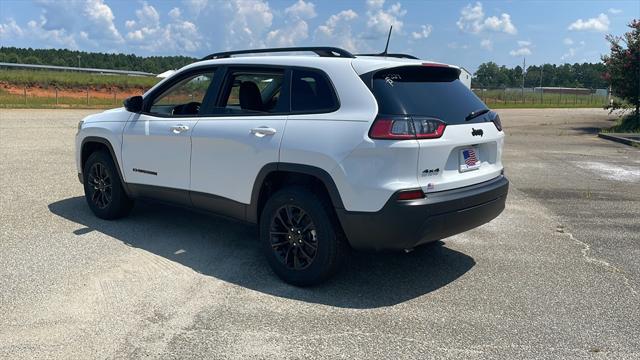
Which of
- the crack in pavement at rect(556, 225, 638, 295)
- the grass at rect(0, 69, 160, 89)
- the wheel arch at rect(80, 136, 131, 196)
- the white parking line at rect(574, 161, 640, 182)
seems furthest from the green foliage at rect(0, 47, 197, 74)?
the crack in pavement at rect(556, 225, 638, 295)

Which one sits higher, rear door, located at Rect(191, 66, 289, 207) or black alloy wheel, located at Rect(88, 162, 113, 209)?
rear door, located at Rect(191, 66, 289, 207)

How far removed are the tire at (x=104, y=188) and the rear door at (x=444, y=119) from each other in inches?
130

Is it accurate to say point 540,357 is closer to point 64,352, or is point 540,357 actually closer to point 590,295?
point 590,295

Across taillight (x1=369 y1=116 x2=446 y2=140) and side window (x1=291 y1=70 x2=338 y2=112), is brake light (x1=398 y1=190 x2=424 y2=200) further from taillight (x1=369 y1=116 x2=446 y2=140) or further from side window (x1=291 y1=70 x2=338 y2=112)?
side window (x1=291 y1=70 x2=338 y2=112)

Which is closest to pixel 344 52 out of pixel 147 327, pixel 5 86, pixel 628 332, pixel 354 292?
pixel 354 292

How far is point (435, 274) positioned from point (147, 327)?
2.39 meters

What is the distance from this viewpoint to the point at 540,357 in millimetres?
3193

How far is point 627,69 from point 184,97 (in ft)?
63.6

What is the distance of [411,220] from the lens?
3678 millimetres

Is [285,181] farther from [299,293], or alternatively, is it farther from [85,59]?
[85,59]

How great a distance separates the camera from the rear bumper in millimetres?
3678

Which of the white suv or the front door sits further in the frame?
the front door

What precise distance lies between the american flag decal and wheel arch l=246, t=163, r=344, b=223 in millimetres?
1052

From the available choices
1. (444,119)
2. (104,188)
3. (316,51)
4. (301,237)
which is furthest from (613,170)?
(104,188)
